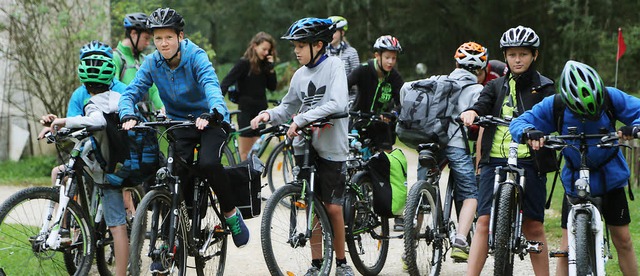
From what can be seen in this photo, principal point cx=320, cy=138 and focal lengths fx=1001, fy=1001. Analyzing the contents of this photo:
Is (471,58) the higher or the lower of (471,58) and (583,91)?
the higher

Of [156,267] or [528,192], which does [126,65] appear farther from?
[528,192]

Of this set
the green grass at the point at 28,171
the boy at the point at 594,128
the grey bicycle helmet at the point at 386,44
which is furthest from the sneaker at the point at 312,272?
the green grass at the point at 28,171

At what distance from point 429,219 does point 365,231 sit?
0.50 metres

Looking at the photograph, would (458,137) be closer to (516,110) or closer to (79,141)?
(516,110)

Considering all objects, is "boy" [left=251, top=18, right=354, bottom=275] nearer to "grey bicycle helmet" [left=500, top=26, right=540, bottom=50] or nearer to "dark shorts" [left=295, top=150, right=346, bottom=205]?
"dark shorts" [left=295, top=150, right=346, bottom=205]

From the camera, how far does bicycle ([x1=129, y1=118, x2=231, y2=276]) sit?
6066mm

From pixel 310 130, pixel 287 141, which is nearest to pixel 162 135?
pixel 310 130

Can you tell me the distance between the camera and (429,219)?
763 cm

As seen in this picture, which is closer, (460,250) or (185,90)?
(185,90)

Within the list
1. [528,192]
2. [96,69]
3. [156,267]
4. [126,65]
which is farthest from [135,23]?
[528,192]

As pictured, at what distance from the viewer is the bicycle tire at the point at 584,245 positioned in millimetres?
5352

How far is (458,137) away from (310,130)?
1481mm

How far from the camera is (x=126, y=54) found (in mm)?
9320

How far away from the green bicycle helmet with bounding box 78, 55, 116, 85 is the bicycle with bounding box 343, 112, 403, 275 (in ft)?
6.34
